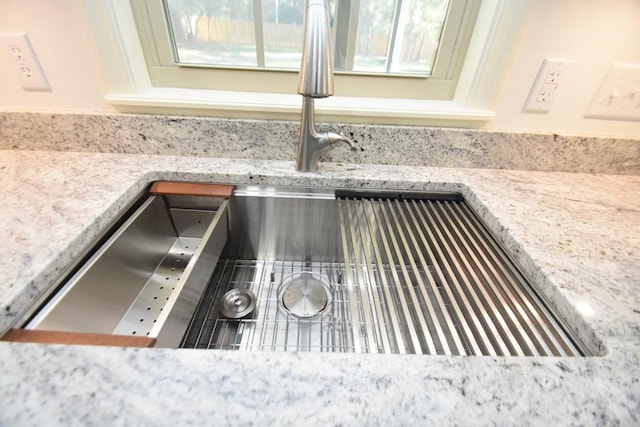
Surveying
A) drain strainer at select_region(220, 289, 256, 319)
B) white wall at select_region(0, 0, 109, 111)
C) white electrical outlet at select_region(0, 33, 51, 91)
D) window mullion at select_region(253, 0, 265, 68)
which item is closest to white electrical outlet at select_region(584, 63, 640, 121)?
window mullion at select_region(253, 0, 265, 68)

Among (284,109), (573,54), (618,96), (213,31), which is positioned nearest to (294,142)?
(284,109)

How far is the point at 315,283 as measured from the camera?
74cm

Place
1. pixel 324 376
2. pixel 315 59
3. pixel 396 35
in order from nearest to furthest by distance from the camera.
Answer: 1. pixel 324 376
2. pixel 315 59
3. pixel 396 35

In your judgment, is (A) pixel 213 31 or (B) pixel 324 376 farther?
(A) pixel 213 31

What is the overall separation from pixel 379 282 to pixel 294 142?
45 centimetres

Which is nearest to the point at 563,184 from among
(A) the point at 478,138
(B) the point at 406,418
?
(A) the point at 478,138

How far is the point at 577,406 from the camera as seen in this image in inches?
11.8

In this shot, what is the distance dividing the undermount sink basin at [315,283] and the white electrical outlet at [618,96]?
0.48m

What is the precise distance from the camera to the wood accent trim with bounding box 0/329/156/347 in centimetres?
36

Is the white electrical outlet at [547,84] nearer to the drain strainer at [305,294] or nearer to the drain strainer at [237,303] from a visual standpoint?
the drain strainer at [305,294]

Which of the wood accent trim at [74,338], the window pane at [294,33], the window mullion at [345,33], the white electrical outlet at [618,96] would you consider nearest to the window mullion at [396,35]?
the window pane at [294,33]

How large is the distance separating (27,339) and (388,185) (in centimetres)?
72

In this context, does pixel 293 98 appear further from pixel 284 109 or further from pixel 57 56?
pixel 57 56

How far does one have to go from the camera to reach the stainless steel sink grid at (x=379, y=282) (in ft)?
1.42
